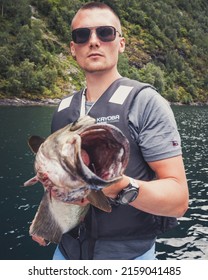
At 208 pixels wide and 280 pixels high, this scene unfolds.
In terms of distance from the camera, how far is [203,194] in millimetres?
18734

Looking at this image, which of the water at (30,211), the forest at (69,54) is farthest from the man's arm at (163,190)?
the forest at (69,54)

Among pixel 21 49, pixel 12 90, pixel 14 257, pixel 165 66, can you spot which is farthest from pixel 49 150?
pixel 165 66

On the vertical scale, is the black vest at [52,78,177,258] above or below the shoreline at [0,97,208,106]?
above

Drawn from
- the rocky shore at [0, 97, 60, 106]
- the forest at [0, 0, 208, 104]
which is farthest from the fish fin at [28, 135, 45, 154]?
the forest at [0, 0, 208, 104]

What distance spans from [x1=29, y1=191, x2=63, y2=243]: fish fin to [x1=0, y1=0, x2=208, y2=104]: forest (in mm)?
61705

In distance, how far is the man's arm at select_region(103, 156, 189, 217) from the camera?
2.87 metres

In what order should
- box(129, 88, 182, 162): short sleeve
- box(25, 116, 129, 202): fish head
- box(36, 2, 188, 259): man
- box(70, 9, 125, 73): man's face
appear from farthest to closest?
box(70, 9, 125, 73): man's face < box(129, 88, 182, 162): short sleeve < box(36, 2, 188, 259): man < box(25, 116, 129, 202): fish head

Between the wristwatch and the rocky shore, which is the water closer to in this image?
the wristwatch

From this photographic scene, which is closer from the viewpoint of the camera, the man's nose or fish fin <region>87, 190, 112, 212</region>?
fish fin <region>87, 190, 112, 212</region>

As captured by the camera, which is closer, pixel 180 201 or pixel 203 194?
pixel 180 201

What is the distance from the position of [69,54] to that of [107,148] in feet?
299

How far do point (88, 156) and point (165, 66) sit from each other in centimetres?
12937
